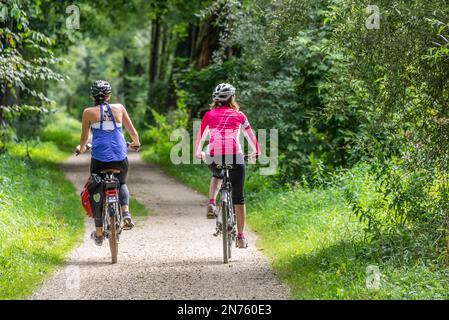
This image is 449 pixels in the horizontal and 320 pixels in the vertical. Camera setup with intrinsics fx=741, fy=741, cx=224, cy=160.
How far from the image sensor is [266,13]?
1510 centimetres

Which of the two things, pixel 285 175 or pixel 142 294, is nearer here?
pixel 142 294

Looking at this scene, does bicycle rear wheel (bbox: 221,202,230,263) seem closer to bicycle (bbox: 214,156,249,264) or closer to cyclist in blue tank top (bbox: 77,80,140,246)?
bicycle (bbox: 214,156,249,264)

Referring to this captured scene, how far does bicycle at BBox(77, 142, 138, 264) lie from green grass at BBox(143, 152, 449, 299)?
210cm

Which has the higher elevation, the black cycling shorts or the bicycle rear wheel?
the black cycling shorts

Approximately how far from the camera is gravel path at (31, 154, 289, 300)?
26.1ft

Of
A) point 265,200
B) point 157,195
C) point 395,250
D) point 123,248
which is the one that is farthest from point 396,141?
point 157,195

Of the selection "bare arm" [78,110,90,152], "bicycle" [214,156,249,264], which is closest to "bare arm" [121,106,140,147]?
"bare arm" [78,110,90,152]

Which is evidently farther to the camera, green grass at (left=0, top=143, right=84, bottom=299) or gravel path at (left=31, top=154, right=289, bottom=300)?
green grass at (left=0, top=143, right=84, bottom=299)

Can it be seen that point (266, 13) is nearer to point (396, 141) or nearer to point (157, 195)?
point (157, 195)

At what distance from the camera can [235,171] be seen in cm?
975

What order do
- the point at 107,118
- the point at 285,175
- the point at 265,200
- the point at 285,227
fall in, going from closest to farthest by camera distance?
the point at 107,118 < the point at 285,227 < the point at 265,200 < the point at 285,175

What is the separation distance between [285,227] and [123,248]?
2658 mm

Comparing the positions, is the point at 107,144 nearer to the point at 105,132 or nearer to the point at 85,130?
the point at 105,132

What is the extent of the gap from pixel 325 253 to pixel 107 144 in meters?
3.12
